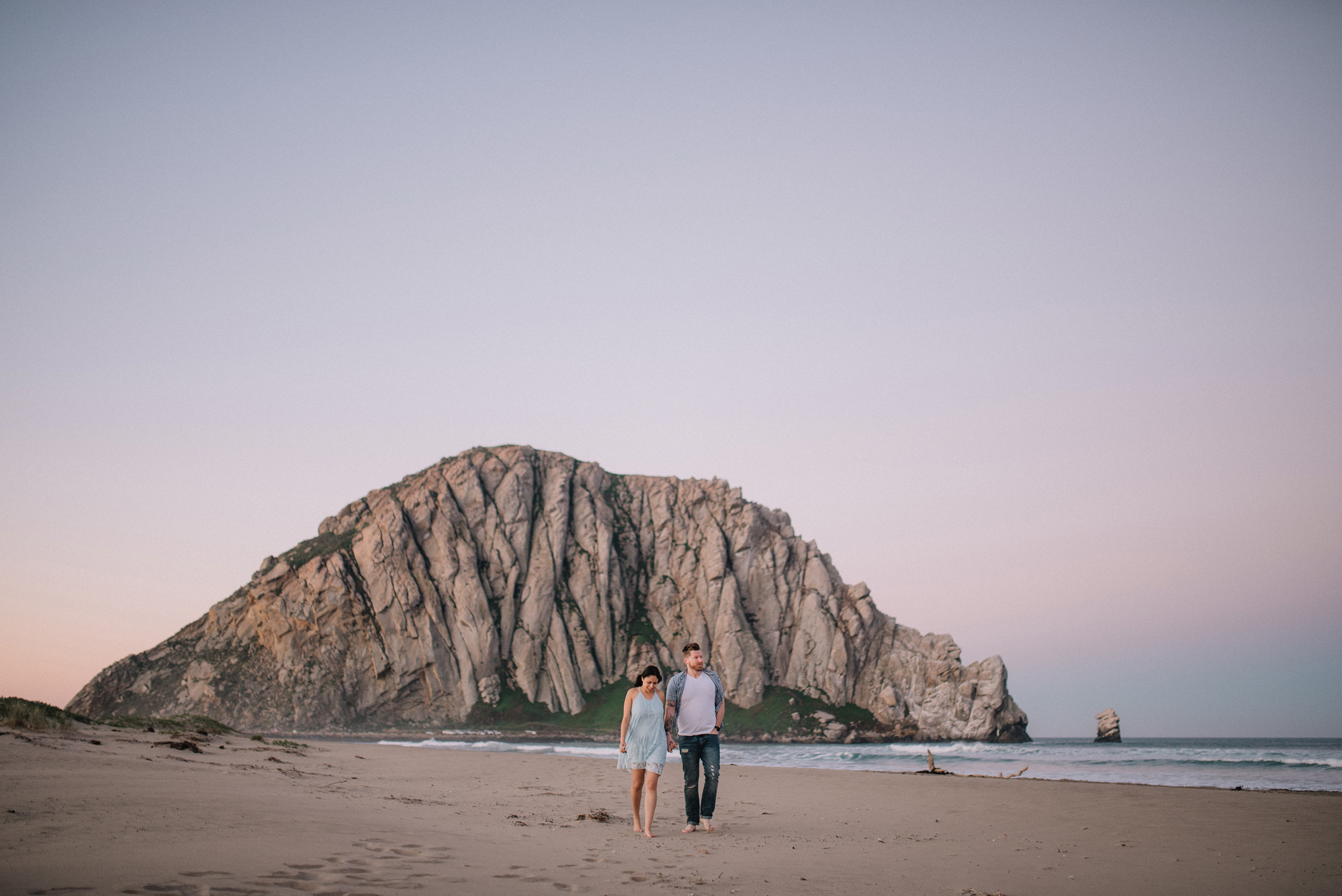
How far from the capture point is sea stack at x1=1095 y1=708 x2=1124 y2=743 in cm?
6738

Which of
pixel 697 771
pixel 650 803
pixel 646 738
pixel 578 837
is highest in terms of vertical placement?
pixel 646 738

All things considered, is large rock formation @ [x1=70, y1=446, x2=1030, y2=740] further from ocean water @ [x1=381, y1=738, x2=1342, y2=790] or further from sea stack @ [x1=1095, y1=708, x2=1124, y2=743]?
ocean water @ [x1=381, y1=738, x2=1342, y2=790]

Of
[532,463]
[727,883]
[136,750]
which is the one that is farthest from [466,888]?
[532,463]

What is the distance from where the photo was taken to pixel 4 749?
1203 cm

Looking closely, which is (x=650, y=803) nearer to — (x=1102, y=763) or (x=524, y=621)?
(x=1102, y=763)

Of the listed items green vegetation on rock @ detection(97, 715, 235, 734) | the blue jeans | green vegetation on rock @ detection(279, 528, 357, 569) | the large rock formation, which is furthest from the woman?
green vegetation on rock @ detection(279, 528, 357, 569)

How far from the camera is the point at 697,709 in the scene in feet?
36.6

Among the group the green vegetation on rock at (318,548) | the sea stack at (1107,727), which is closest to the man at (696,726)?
the sea stack at (1107,727)

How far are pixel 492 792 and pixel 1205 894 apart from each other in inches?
454

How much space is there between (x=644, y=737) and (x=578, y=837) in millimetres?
1626

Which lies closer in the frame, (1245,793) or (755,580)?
(1245,793)

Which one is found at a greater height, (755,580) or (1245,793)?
(755,580)

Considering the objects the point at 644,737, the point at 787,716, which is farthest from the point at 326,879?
the point at 787,716

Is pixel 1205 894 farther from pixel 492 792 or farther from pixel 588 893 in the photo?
pixel 492 792
